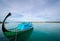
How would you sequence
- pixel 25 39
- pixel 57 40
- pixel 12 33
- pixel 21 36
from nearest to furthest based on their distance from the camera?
pixel 12 33, pixel 21 36, pixel 25 39, pixel 57 40

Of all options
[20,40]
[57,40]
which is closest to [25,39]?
[20,40]

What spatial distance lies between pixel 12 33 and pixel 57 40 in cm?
431

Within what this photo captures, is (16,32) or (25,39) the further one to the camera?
(25,39)

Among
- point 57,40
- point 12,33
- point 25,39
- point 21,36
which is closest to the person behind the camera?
point 12,33

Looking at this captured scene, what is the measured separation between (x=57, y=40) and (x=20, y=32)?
375cm

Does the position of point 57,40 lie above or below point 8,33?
below

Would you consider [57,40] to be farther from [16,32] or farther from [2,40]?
[2,40]

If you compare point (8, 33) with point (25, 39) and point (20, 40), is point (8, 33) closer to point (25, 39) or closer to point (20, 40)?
point (20, 40)

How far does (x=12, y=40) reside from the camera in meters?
6.70

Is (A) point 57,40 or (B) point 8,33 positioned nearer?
(B) point 8,33

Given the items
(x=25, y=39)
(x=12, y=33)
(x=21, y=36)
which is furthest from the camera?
(x=25, y=39)

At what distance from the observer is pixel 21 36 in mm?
7086

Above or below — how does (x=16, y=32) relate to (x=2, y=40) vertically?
above

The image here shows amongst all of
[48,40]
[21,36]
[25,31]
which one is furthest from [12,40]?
[48,40]
